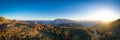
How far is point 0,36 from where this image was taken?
171ft

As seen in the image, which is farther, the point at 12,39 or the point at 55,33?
the point at 55,33

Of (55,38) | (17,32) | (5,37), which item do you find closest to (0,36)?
(5,37)

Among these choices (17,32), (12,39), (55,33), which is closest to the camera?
(12,39)

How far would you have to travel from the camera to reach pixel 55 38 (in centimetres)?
5959

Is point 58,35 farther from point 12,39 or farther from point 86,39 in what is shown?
point 12,39

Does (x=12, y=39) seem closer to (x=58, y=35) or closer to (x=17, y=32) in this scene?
(x=17, y=32)

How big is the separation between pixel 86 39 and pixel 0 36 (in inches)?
1187

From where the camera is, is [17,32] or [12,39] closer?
[12,39]

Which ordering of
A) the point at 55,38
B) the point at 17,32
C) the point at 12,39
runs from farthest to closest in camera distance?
the point at 55,38, the point at 17,32, the point at 12,39

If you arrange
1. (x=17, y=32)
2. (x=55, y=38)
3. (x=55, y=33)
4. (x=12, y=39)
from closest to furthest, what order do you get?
(x=12, y=39) < (x=17, y=32) < (x=55, y=38) < (x=55, y=33)

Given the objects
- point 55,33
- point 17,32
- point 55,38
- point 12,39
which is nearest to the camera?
point 12,39

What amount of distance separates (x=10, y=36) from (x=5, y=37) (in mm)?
1483

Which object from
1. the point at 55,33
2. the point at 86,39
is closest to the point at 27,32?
the point at 55,33

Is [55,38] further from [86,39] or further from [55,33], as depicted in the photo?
[86,39]
